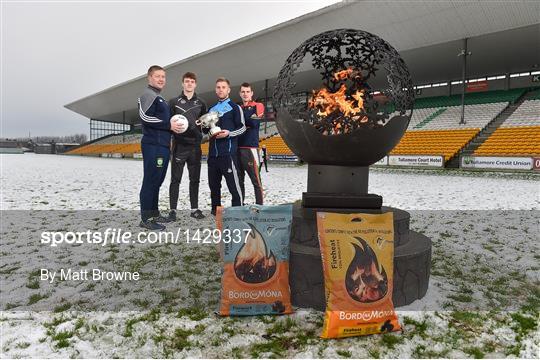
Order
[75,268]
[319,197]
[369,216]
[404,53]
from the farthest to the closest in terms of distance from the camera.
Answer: [404,53] → [75,268] → [319,197] → [369,216]

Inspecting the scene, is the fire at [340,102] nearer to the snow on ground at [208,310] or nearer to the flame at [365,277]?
the flame at [365,277]

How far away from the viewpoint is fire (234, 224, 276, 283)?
2.37 metres

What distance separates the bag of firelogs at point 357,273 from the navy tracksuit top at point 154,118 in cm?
293

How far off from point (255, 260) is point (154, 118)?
2.78 meters

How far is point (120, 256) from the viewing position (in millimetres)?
3611

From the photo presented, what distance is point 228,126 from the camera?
4902 mm

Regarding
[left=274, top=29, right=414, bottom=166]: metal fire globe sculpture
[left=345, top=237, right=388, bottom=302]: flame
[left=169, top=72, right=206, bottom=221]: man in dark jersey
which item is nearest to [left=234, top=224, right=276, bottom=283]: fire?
[left=345, top=237, right=388, bottom=302]: flame

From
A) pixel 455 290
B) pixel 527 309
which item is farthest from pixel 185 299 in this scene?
pixel 527 309

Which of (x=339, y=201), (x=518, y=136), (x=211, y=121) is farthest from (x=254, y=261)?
(x=518, y=136)

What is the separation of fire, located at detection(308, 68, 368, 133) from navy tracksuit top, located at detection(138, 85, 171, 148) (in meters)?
2.36

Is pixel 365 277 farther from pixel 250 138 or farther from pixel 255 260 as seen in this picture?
pixel 250 138

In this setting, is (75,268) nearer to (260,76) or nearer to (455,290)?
(455,290)

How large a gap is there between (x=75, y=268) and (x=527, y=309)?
3.91m

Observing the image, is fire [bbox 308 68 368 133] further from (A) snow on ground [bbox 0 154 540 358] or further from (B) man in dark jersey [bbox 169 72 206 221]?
(B) man in dark jersey [bbox 169 72 206 221]
